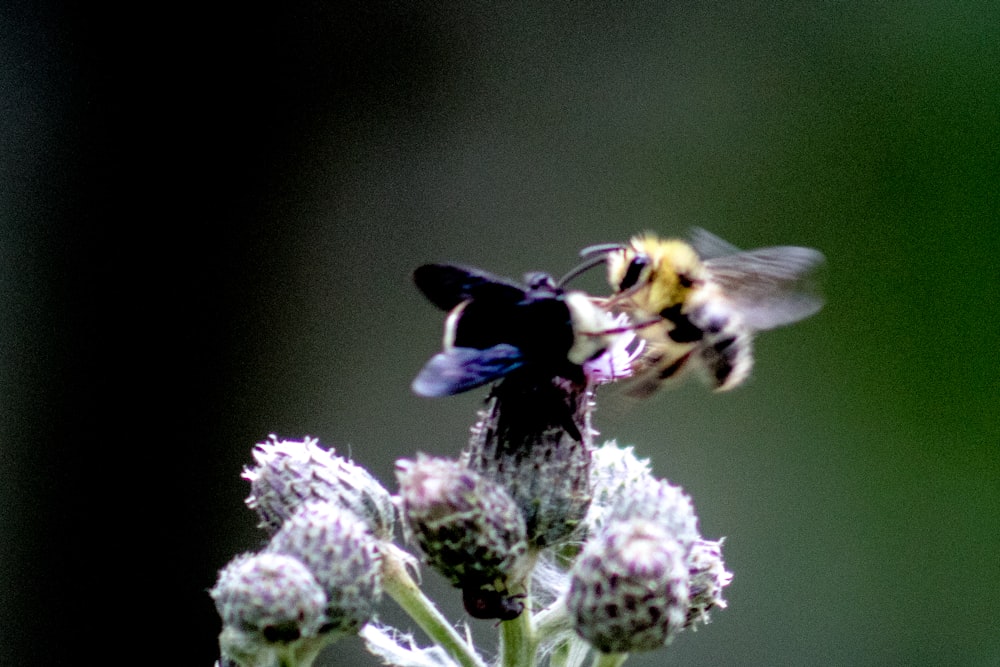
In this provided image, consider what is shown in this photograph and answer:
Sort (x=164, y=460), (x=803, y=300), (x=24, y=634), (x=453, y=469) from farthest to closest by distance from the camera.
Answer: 1. (x=164, y=460)
2. (x=24, y=634)
3. (x=803, y=300)
4. (x=453, y=469)

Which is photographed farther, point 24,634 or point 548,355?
point 24,634

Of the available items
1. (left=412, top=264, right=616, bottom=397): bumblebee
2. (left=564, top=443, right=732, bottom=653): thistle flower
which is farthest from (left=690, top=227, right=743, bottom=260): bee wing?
(left=564, top=443, right=732, bottom=653): thistle flower

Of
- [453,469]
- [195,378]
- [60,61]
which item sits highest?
[60,61]

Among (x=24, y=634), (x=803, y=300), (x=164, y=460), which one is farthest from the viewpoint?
(x=164, y=460)

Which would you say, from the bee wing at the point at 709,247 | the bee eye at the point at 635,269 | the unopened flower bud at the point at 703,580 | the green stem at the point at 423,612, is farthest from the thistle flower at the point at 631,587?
the bee wing at the point at 709,247

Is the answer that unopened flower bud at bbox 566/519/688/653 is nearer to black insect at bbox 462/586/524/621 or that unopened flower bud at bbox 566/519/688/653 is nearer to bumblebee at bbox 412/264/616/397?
black insect at bbox 462/586/524/621

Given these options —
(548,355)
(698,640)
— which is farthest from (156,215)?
(548,355)

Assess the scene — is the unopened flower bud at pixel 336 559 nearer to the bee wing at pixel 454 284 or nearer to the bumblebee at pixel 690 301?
the bee wing at pixel 454 284

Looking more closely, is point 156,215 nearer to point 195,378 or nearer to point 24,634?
point 195,378
